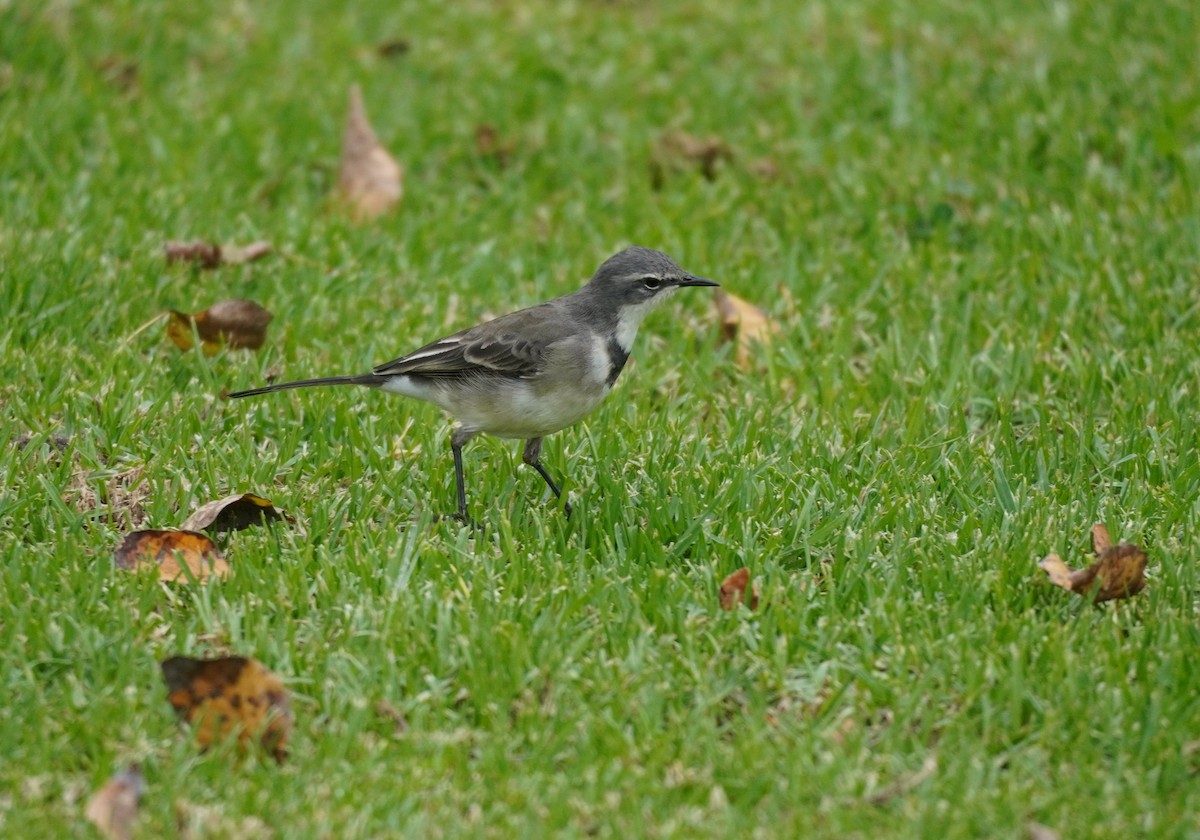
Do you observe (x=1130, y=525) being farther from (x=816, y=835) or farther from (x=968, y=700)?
(x=816, y=835)

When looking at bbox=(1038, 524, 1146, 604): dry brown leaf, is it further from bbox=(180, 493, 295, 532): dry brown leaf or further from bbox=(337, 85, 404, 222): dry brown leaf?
bbox=(337, 85, 404, 222): dry brown leaf

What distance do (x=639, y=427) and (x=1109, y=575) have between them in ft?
7.38

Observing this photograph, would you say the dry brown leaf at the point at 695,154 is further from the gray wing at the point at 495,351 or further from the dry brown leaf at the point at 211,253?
the gray wing at the point at 495,351

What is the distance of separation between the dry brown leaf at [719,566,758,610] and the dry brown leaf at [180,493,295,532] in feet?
5.78

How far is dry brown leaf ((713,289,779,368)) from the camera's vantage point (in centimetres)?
731

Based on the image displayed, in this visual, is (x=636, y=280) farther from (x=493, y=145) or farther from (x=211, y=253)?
(x=493, y=145)

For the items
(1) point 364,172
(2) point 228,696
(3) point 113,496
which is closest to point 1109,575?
(2) point 228,696

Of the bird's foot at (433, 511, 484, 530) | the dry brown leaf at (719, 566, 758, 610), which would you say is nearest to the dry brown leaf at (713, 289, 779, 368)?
the bird's foot at (433, 511, 484, 530)

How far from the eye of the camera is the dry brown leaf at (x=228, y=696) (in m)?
4.34

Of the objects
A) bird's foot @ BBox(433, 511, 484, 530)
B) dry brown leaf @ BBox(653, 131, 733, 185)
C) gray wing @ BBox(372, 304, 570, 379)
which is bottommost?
bird's foot @ BBox(433, 511, 484, 530)

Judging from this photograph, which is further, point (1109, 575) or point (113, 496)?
point (113, 496)

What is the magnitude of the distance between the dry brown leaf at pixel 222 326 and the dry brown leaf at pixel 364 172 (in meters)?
1.83

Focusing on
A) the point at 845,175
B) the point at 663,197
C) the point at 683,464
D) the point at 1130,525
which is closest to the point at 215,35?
the point at 663,197

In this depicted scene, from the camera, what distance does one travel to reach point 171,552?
525cm
